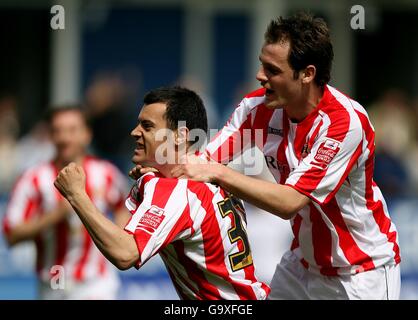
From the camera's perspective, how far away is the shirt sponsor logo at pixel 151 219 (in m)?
4.97

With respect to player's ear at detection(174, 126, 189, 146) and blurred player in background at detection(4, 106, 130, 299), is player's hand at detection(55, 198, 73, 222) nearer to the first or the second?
blurred player in background at detection(4, 106, 130, 299)

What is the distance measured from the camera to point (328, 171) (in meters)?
5.45

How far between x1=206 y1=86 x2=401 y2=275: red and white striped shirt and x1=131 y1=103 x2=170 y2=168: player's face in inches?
29.9

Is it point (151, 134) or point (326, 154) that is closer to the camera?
point (151, 134)

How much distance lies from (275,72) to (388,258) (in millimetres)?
1401

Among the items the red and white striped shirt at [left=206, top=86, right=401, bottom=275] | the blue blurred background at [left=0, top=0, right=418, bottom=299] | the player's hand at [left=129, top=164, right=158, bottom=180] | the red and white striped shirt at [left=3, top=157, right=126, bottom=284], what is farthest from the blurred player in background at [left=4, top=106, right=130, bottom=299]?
the blue blurred background at [left=0, top=0, right=418, bottom=299]

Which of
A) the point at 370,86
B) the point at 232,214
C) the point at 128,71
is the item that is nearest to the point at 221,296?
the point at 232,214

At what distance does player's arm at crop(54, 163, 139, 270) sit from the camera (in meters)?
4.86

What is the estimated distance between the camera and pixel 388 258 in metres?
5.98

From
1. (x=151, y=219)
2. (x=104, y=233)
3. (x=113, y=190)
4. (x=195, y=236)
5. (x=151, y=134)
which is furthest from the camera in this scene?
(x=113, y=190)

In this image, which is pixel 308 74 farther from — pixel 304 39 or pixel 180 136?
pixel 180 136

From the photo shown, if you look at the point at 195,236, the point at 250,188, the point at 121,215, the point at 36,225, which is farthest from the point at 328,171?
the point at 36,225

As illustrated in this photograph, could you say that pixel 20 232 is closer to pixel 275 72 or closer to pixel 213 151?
pixel 213 151

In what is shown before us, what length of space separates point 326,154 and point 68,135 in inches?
144
